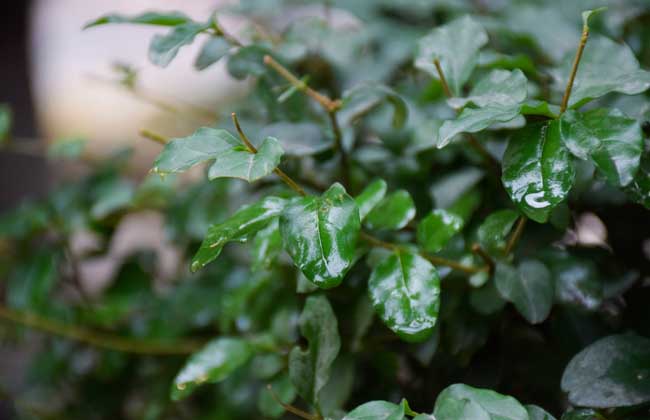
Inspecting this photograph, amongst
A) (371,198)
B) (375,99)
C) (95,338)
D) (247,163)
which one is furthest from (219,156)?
(95,338)

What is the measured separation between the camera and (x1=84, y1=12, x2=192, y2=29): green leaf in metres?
0.53

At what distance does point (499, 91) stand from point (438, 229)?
11 cm

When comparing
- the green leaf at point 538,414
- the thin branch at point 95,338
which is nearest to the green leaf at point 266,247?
the green leaf at point 538,414

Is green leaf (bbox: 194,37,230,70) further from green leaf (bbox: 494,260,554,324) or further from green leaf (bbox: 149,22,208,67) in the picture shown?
green leaf (bbox: 494,260,554,324)

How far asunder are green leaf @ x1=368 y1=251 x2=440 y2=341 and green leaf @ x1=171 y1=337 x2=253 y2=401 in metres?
0.18

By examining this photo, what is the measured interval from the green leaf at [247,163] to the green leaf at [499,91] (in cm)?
15

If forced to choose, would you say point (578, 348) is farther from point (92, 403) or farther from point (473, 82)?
point (92, 403)

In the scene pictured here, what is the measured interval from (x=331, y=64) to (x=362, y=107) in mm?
201

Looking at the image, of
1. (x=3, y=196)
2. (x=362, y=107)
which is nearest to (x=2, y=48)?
(x=3, y=196)

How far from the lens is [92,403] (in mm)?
971

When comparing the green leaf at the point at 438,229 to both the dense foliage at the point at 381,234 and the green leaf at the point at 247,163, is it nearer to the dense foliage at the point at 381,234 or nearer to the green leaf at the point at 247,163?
the dense foliage at the point at 381,234

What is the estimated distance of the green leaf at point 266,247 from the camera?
0.49 metres

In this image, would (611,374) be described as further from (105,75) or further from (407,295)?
(105,75)

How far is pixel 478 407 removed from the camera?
374 millimetres
